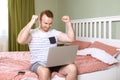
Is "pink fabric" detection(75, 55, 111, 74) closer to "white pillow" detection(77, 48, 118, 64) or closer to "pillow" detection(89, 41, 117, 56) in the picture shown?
"white pillow" detection(77, 48, 118, 64)

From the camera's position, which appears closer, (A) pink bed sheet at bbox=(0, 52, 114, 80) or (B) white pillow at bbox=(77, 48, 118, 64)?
(A) pink bed sheet at bbox=(0, 52, 114, 80)

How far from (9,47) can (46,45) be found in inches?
83.3

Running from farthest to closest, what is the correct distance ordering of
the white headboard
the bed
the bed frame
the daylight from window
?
the daylight from window < the white headboard < the bed frame < the bed

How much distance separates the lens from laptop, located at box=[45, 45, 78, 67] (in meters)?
1.65

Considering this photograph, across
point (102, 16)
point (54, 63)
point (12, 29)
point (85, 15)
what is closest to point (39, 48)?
point (54, 63)

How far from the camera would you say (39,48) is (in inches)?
73.7

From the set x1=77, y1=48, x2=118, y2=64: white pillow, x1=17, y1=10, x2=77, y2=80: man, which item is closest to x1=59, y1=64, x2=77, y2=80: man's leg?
x1=17, y1=10, x2=77, y2=80: man

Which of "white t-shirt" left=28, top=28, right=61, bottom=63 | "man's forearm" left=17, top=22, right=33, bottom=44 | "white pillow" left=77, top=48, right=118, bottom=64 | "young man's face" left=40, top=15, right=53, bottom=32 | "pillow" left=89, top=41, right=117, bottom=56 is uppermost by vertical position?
"young man's face" left=40, top=15, right=53, bottom=32

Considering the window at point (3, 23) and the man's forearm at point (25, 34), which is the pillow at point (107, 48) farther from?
the window at point (3, 23)

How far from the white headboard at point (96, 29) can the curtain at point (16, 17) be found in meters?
0.98

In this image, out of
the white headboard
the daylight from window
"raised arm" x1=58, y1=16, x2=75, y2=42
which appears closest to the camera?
"raised arm" x1=58, y1=16, x2=75, y2=42

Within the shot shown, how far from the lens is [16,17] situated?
3824mm

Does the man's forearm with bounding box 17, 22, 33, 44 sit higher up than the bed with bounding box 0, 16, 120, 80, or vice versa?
the man's forearm with bounding box 17, 22, 33, 44

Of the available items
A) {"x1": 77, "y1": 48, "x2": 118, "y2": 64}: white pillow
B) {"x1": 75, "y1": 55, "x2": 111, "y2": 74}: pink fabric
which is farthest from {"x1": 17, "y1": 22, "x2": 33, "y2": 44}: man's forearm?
{"x1": 77, "y1": 48, "x2": 118, "y2": 64}: white pillow
